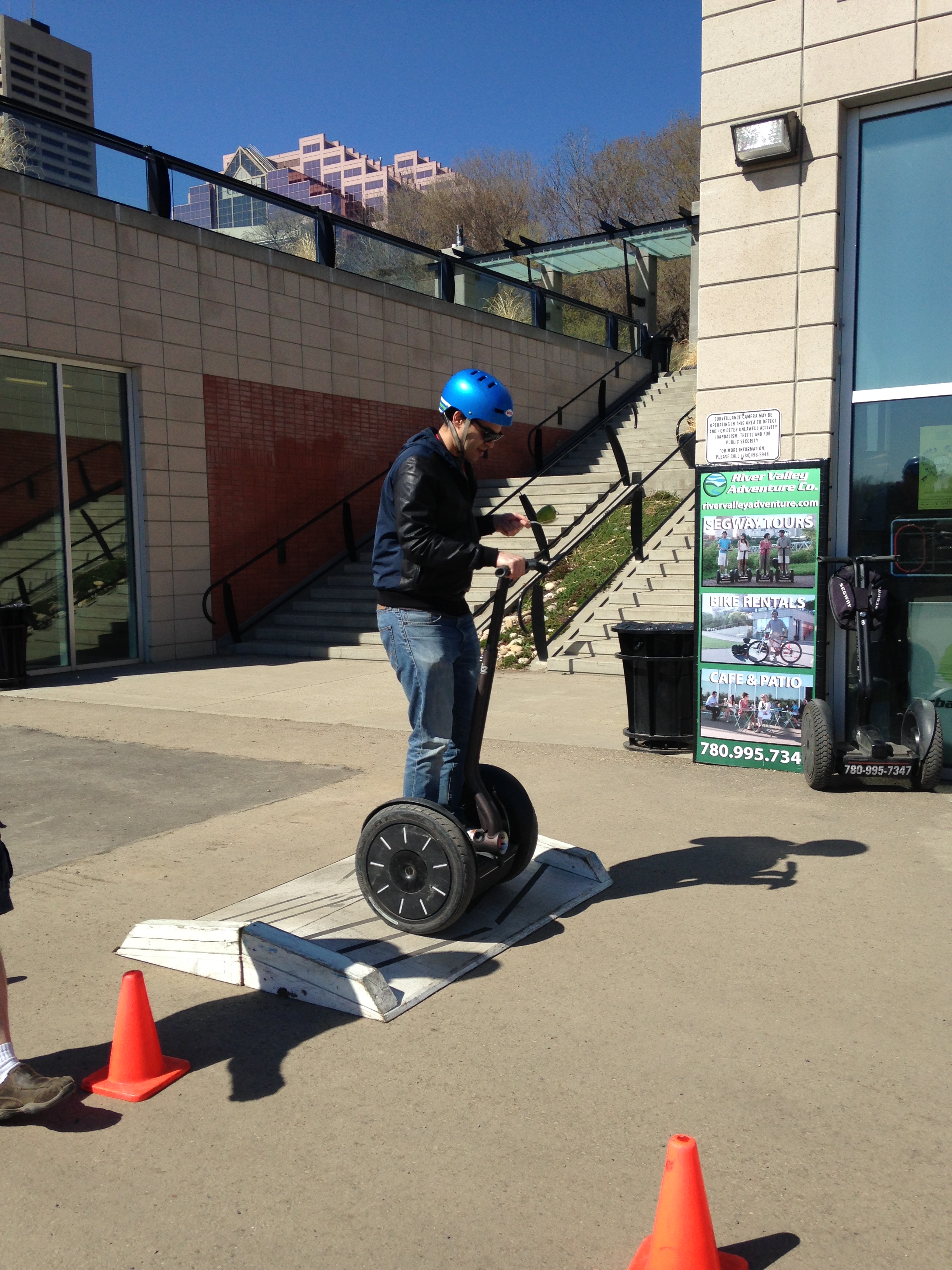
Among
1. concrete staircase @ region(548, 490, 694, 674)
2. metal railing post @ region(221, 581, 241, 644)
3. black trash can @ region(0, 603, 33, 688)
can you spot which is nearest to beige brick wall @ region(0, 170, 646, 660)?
metal railing post @ region(221, 581, 241, 644)

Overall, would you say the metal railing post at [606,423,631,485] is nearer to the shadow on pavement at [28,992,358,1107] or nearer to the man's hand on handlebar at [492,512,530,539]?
the man's hand on handlebar at [492,512,530,539]

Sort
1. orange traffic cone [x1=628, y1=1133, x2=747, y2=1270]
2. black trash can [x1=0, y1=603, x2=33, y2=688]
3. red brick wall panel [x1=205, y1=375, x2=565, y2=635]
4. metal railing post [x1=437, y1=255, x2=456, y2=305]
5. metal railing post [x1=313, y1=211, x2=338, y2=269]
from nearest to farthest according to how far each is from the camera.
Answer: orange traffic cone [x1=628, y1=1133, x2=747, y2=1270]
black trash can [x1=0, y1=603, x2=33, y2=688]
red brick wall panel [x1=205, y1=375, x2=565, y2=635]
metal railing post [x1=313, y1=211, x2=338, y2=269]
metal railing post [x1=437, y1=255, x2=456, y2=305]

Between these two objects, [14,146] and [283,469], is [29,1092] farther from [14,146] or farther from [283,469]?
[283,469]

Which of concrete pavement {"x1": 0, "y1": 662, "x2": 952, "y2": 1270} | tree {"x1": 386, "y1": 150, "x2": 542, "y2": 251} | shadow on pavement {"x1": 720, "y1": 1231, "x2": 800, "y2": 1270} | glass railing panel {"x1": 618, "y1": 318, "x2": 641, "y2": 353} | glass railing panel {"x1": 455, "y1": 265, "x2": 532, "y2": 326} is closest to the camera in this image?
shadow on pavement {"x1": 720, "y1": 1231, "x2": 800, "y2": 1270}

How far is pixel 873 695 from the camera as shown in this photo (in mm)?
6609

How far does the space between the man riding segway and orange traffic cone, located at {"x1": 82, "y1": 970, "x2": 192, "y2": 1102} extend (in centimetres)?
129

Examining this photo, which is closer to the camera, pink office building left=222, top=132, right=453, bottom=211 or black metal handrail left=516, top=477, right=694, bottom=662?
black metal handrail left=516, top=477, right=694, bottom=662

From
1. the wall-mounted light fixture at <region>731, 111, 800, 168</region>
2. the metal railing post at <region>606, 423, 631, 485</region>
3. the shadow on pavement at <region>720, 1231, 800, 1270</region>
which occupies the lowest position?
the shadow on pavement at <region>720, 1231, 800, 1270</region>

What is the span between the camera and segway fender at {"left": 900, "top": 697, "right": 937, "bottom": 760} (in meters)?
5.98

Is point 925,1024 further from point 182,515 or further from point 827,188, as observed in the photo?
point 182,515

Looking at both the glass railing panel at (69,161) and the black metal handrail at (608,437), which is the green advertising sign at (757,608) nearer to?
the black metal handrail at (608,437)

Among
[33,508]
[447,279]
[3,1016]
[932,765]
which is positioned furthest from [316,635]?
[3,1016]

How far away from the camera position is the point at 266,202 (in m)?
14.4

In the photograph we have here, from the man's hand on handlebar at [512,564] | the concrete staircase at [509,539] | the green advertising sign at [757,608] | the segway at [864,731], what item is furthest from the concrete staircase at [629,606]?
the man's hand on handlebar at [512,564]
